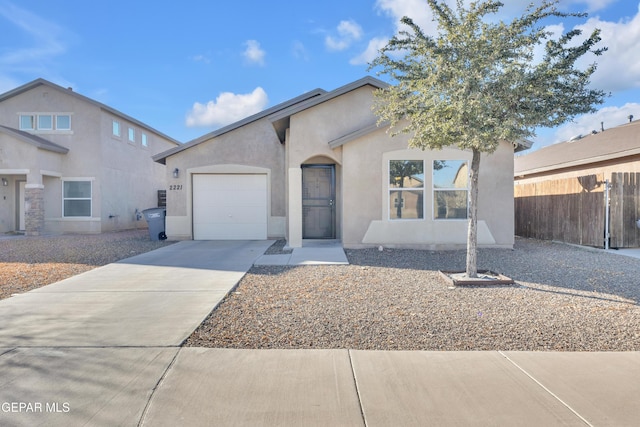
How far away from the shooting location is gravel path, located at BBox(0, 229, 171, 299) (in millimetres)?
7416

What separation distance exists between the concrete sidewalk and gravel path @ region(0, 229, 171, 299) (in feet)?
9.43

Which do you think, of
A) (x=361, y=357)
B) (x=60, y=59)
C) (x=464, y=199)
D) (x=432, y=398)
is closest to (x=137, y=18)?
(x=60, y=59)

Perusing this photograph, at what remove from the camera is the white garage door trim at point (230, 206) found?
1435cm

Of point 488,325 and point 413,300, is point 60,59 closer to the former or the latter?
point 413,300

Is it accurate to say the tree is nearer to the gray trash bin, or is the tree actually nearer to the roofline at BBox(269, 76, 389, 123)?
the roofline at BBox(269, 76, 389, 123)

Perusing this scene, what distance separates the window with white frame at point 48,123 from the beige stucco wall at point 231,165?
712 centimetres

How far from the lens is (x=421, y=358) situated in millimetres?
3924

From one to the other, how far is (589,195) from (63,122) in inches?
815

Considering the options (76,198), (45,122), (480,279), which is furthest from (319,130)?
(45,122)

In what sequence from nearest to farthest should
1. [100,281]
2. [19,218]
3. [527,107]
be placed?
[527,107], [100,281], [19,218]

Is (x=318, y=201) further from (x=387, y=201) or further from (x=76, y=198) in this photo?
(x=76, y=198)

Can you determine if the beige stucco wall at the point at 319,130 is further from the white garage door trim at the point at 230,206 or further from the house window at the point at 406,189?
the white garage door trim at the point at 230,206

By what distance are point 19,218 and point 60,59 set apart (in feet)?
25.5

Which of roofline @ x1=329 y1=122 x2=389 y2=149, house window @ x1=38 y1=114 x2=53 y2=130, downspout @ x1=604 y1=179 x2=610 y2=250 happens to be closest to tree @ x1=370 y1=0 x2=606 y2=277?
roofline @ x1=329 y1=122 x2=389 y2=149
